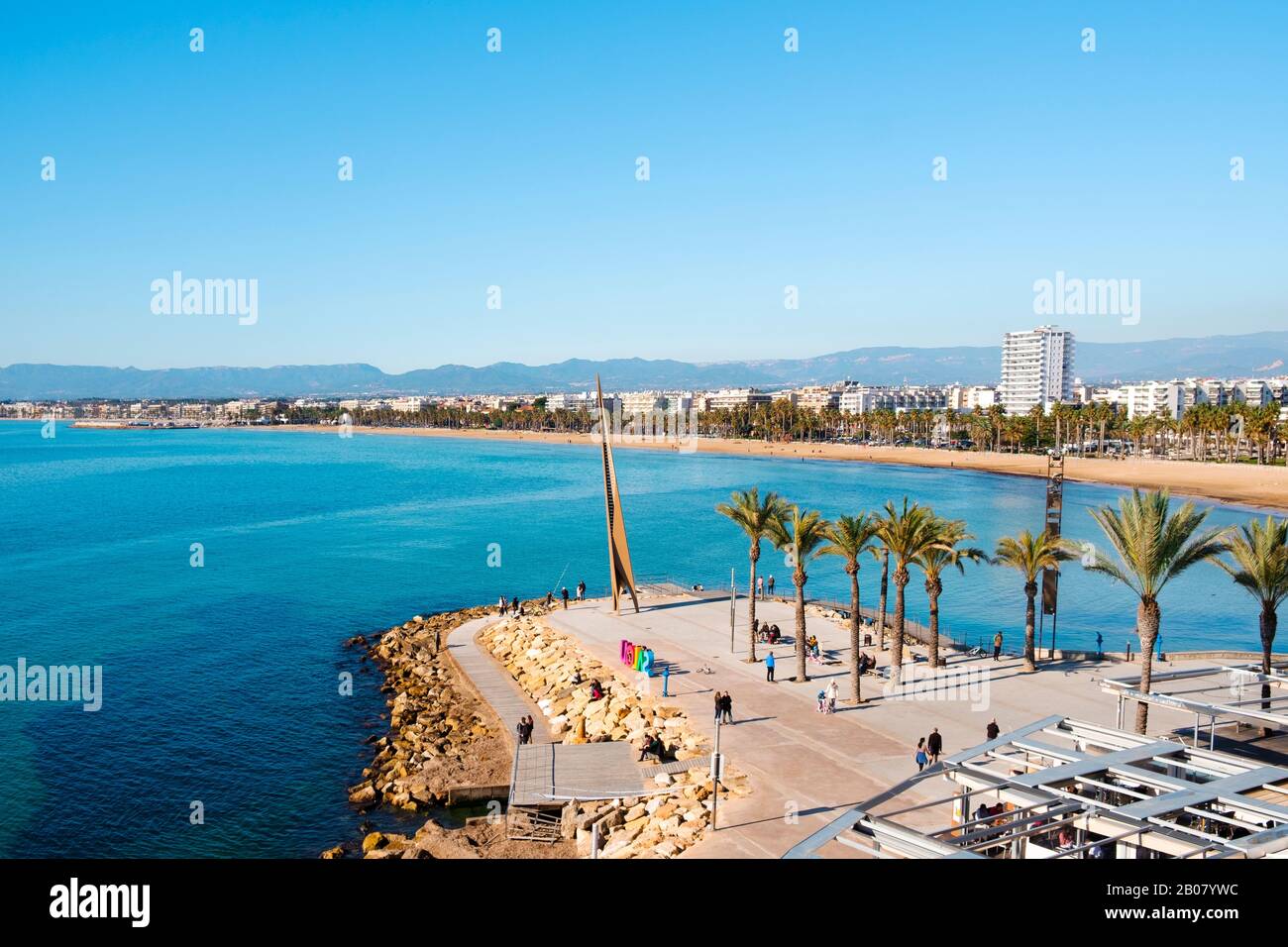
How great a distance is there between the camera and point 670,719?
2239 centimetres

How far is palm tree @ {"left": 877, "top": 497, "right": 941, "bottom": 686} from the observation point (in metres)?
24.8

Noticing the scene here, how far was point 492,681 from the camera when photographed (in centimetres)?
2973

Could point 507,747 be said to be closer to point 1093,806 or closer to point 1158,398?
point 1093,806

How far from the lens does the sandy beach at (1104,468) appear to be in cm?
8062

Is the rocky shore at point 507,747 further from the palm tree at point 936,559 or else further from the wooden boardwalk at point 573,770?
the palm tree at point 936,559

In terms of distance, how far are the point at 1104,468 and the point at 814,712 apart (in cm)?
9387

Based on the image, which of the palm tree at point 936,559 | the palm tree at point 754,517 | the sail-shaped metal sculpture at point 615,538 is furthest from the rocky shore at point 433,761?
the palm tree at point 936,559

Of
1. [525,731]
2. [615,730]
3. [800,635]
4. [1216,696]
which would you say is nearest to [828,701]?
[800,635]

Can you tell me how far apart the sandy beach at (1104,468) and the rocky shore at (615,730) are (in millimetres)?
43658

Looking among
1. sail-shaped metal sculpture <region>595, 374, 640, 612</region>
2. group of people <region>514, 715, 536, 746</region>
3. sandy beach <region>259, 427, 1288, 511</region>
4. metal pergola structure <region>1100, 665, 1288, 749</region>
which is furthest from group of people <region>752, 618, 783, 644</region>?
sandy beach <region>259, 427, 1288, 511</region>

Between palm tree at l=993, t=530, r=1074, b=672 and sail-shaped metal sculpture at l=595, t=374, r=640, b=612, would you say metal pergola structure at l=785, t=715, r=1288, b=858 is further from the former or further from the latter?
sail-shaped metal sculpture at l=595, t=374, r=640, b=612

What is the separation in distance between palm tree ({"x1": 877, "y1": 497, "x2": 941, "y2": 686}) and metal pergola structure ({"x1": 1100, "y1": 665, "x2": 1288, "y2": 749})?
5995 millimetres
